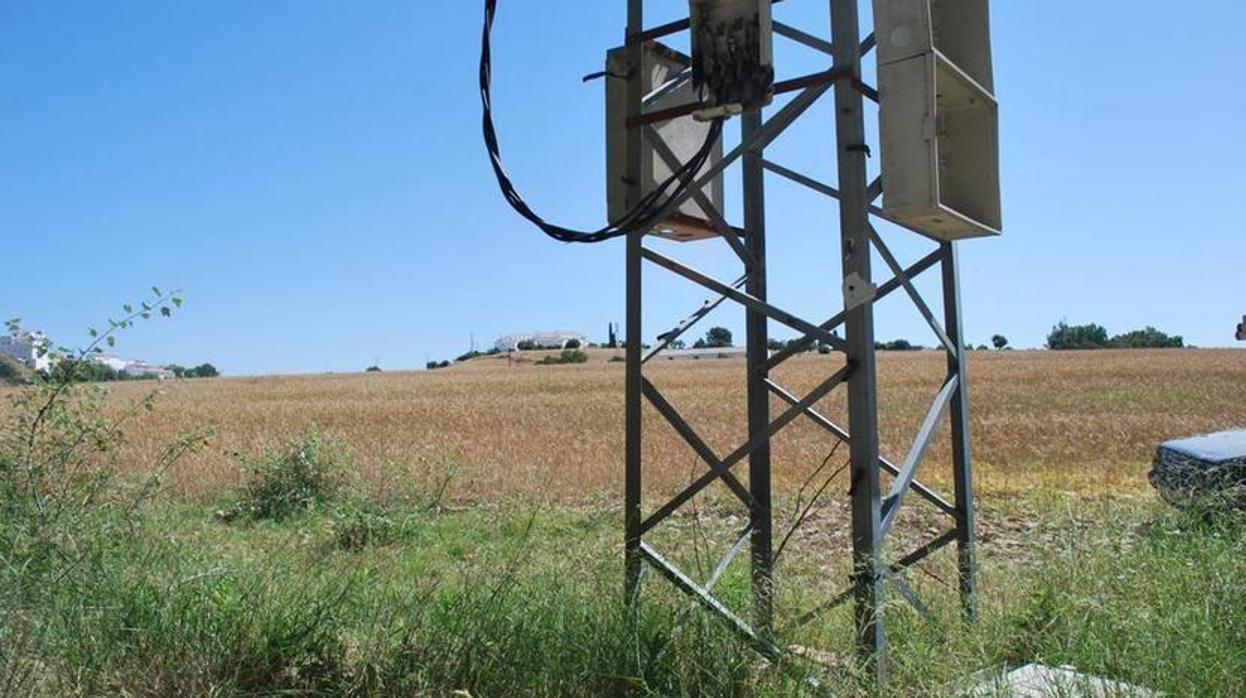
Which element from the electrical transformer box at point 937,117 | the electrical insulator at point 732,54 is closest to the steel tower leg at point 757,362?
the electrical insulator at point 732,54

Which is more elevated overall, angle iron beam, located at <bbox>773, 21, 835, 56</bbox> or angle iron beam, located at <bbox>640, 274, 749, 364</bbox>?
angle iron beam, located at <bbox>773, 21, 835, 56</bbox>

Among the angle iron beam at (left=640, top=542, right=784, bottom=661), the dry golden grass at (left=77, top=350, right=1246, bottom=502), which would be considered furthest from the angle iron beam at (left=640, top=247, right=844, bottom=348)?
the dry golden grass at (left=77, top=350, right=1246, bottom=502)

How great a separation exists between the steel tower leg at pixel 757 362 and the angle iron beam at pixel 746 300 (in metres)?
0.30

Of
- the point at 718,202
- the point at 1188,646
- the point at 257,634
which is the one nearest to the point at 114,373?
the point at 257,634

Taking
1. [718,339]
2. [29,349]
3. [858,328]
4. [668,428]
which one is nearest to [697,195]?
[858,328]

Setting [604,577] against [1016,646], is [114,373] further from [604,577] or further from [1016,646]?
[1016,646]

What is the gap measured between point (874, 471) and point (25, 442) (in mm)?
4338

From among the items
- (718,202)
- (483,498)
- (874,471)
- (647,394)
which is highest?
(718,202)

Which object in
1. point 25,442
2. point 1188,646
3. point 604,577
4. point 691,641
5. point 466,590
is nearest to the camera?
point 1188,646

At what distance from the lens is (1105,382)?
30.9 m

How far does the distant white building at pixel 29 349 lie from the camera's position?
5566mm

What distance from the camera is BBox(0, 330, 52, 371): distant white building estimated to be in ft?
18.3

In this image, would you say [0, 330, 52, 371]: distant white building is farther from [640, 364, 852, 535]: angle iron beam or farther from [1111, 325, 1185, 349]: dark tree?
[1111, 325, 1185, 349]: dark tree

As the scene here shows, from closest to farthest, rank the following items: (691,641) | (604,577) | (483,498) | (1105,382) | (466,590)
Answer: (691,641)
(466,590)
(604,577)
(483,498)
(1105,382)
